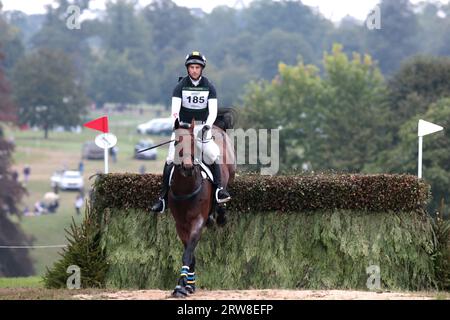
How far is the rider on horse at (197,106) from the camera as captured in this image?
1550 cm

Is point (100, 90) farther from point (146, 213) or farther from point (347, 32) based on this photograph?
point (146, 213)

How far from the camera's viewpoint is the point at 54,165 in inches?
3920

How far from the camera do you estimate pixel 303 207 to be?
58.1 feet

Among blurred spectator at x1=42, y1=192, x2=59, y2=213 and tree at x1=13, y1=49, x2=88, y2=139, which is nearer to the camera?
blurred spectator at x1=42, y1=192, x2=59, y2=213

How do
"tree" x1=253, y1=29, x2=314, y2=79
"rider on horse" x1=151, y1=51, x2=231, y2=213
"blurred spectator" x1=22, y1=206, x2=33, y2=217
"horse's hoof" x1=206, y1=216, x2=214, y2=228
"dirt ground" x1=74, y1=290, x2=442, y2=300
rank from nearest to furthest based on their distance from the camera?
"dirt ground" x1=74, y1=290, x2=442, y2=300
"rider on horse" x1=151, y1=51, x2=231, y2=213
"horse's hoof" x1=206, y1=216, x2=214, y2=228
"blurred spectator" x1=22, y1=206, x2=33, y2=217
"tree" x1=253, y1=29, x2=314, y2=79

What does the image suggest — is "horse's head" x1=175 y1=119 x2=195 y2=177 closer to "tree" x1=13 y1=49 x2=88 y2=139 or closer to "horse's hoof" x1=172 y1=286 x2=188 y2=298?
"horse's hoof" x1=172 y1=286 x2=188 y2=298

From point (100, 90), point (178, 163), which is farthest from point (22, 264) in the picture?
point (100, 90)

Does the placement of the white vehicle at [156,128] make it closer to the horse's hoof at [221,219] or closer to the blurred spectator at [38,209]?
the blurred spectator at [38,209]

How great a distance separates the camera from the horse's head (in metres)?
14.5

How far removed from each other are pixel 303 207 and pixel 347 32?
165 metres

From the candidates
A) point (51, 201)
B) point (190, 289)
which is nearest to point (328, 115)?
point (51, 201)

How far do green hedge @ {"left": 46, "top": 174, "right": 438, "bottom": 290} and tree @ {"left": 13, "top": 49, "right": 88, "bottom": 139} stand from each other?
95587 mm

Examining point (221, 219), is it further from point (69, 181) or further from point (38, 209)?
point (69, 181)

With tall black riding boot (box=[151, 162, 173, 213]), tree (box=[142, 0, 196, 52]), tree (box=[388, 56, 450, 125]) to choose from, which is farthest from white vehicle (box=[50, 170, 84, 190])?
tree (box=[142, 0, 196, 52])
